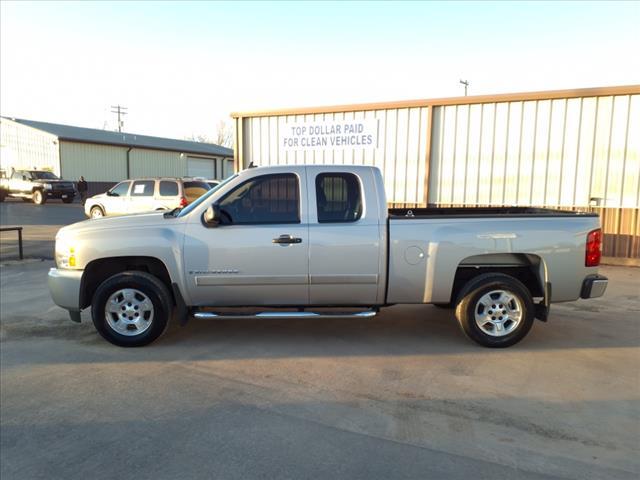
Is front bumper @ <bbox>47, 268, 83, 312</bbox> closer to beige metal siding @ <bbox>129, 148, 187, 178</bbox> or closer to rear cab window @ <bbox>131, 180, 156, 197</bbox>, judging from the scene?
rear cab window @ <bbox>131, 180, 156, 197</bbox>

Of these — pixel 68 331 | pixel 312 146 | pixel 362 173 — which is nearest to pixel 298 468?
pixel 362 173

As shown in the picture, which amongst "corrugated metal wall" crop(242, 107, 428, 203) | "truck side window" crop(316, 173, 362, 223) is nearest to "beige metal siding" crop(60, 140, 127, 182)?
"corrugated metal wall" crop(242, 107, 428, 203)

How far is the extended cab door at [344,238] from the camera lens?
5.07 metres

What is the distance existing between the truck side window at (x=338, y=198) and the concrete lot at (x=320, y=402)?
140 centimetres

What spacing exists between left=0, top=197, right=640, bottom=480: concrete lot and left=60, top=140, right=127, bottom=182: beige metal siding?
3241 cm

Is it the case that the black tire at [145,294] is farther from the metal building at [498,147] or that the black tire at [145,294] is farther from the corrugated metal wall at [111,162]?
the corrugated metal wall at [111,162]

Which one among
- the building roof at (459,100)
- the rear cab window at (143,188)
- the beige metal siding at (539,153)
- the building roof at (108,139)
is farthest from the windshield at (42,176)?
the beige metal siding at (539,153)

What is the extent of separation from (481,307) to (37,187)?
99.3 feet

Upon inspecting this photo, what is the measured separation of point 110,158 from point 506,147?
33.4m

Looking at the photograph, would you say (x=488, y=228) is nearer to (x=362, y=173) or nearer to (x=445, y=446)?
(x=362, y=173)

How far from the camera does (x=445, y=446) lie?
3.29m

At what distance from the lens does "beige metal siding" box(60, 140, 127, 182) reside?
34750 millimetres

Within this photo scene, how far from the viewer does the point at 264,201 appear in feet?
17.1

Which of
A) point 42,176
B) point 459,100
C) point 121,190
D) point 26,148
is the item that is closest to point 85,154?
point 26,148
